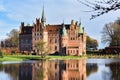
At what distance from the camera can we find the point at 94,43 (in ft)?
542

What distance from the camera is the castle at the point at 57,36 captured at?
11788 cm

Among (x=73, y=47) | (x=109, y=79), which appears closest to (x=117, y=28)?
(x=73, y=47)

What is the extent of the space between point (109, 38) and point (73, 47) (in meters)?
14.8

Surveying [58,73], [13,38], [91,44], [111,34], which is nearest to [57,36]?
[111,34]

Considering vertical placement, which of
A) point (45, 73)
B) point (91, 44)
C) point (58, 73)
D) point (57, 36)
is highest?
point (57, 36)

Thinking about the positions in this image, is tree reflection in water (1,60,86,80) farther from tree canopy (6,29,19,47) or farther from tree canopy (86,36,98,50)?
tree canopy (86,36,98,50)

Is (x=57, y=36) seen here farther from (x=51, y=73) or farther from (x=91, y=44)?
(x=51, y=73)

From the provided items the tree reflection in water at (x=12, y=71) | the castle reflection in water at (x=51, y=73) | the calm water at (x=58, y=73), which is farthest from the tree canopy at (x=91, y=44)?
the tree reflection in water at (x=12, y=71)

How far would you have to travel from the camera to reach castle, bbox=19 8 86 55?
387ft

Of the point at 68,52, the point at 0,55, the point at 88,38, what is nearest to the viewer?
the point at 0,55

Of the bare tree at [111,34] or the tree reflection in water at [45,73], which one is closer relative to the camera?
the tree reflection in water at [45,73]

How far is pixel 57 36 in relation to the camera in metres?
120

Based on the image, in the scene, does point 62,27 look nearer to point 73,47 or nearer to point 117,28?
point 73,47

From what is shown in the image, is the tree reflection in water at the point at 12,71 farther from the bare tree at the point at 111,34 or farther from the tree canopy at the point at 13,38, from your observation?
the tree canopy at the point at 13,38
